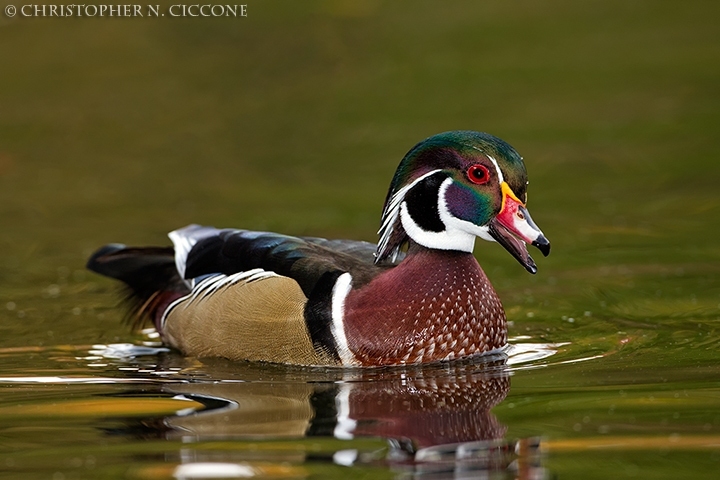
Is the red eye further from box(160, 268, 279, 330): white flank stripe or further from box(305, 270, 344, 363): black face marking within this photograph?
box(160, 268, 279, 330): white flank stripe

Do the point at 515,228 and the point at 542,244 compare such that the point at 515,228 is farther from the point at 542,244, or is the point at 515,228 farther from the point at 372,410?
the point at 372,410

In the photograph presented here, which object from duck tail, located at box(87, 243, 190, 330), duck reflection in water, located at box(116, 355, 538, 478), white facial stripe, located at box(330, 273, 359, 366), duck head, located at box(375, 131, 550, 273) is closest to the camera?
duck reflection in water, located at box(116, 355, 538, 478)

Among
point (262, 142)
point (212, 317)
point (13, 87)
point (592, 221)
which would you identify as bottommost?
point (212, 317)

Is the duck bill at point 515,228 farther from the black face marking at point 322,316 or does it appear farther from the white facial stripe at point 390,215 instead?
the black face marking at point 322,316

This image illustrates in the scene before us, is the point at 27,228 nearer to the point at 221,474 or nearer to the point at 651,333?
the point at 651,333

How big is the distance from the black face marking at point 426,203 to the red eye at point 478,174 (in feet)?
0.57

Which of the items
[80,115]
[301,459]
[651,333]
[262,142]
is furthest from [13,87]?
[301,459]

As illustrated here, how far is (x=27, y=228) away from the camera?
977 cm

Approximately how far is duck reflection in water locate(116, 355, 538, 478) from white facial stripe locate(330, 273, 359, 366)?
0.26ft

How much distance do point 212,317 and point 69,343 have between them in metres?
0.89

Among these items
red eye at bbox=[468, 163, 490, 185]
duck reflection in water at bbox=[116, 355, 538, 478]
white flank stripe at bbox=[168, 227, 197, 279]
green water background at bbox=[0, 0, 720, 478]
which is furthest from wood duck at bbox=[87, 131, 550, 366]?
green water background at bbox=[0, 0, 720, 478]

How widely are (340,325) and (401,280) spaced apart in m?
0.38

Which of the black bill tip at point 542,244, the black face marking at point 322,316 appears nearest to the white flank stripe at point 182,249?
the black face marking at point 322,316

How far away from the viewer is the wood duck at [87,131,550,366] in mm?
6328
